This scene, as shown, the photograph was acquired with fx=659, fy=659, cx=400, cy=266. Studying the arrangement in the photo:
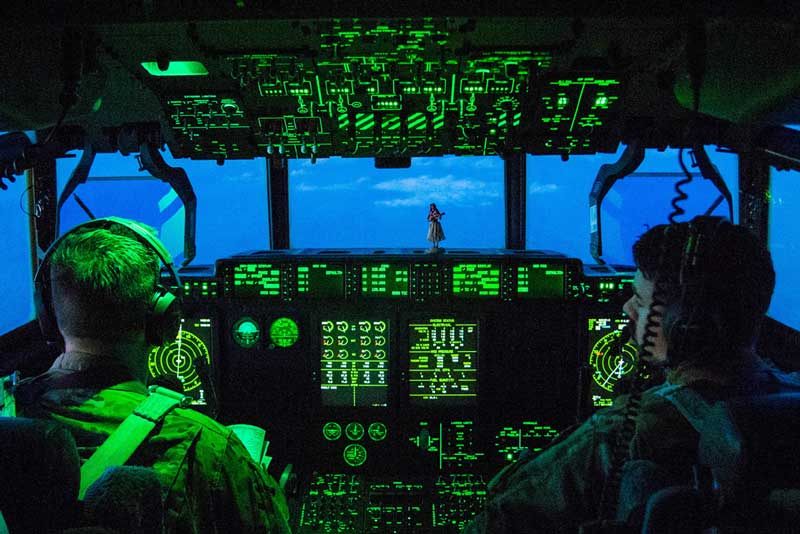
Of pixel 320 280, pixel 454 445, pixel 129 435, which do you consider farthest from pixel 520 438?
pixel 129 435

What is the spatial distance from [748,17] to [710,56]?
8.8 inches

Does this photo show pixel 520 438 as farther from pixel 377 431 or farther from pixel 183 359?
pixel 183 359

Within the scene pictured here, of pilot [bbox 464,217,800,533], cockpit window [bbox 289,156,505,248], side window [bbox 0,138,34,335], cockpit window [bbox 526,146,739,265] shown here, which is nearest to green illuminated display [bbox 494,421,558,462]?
cockpit window [bbox 289,156,505,248]

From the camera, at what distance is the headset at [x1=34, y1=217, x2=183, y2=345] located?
124 centimetres

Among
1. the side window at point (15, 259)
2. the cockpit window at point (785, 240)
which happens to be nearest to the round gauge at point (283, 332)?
the side window at point (15, 259)

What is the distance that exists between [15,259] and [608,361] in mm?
2365

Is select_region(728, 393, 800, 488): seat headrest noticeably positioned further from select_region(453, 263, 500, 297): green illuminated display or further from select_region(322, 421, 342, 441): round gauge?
select_region(322, 421, 342, 441): round gauge

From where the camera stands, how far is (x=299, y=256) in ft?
7.28

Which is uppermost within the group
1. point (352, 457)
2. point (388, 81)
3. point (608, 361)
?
point (388, 81)

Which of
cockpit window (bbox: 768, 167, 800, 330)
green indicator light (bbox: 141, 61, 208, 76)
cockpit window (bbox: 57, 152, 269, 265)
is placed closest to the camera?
green indicator light (bbox: 141, 61, 208, 76)

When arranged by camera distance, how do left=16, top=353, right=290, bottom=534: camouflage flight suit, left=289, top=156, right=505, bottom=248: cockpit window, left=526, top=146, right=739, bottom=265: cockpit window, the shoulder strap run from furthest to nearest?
left=526, top=146, right=739, bottom=265: cockpit window, left=289, top=156, right=505, bottom=248: cockpit window, left=16, top=353, right=290, bottom=534: camouflage flight suit, the shoulder strap

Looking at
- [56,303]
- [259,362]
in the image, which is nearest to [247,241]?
Answer: [259,362]

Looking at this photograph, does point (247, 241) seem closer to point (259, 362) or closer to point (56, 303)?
point (259, 362)

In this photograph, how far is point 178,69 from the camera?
1.69 metres
